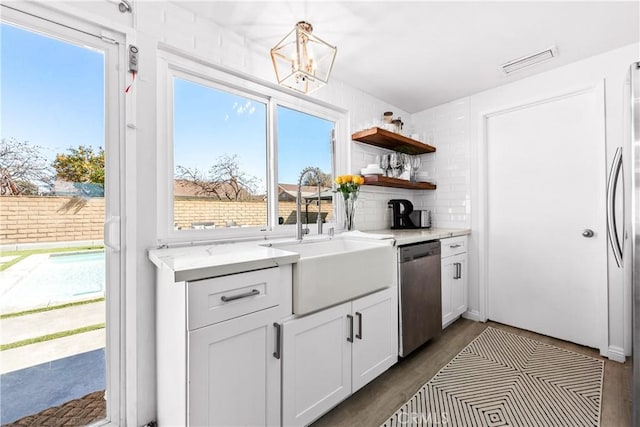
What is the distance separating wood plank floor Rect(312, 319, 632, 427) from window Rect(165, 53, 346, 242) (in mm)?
1239

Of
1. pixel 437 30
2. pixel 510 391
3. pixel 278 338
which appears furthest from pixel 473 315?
pixel 437 30

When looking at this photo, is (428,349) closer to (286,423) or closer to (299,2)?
(286,423)

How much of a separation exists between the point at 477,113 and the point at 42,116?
3416mm

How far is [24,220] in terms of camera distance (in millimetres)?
1244

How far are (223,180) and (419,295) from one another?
66.6 inches

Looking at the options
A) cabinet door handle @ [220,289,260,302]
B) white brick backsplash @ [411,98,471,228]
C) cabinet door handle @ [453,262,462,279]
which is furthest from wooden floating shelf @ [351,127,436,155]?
cabinet door handle @ [220,289,260,302]

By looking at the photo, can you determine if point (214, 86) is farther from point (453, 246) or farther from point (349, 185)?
point (453, 246)

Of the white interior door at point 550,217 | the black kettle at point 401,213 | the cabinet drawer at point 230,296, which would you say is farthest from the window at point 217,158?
the white interior door at point 550,217

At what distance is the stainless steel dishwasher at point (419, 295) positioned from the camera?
201 cm

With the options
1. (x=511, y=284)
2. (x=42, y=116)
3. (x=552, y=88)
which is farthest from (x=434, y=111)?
(x=42, y=116)

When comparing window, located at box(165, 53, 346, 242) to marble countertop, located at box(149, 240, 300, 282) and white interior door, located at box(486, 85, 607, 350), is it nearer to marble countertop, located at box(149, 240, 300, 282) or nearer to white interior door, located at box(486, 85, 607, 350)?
marble countertop, located at box(149, 240, 300, 282)

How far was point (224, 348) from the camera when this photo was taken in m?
1.10

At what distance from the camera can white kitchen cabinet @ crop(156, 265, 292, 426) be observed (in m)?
1.04

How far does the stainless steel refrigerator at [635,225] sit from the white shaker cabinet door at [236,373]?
162 cm
